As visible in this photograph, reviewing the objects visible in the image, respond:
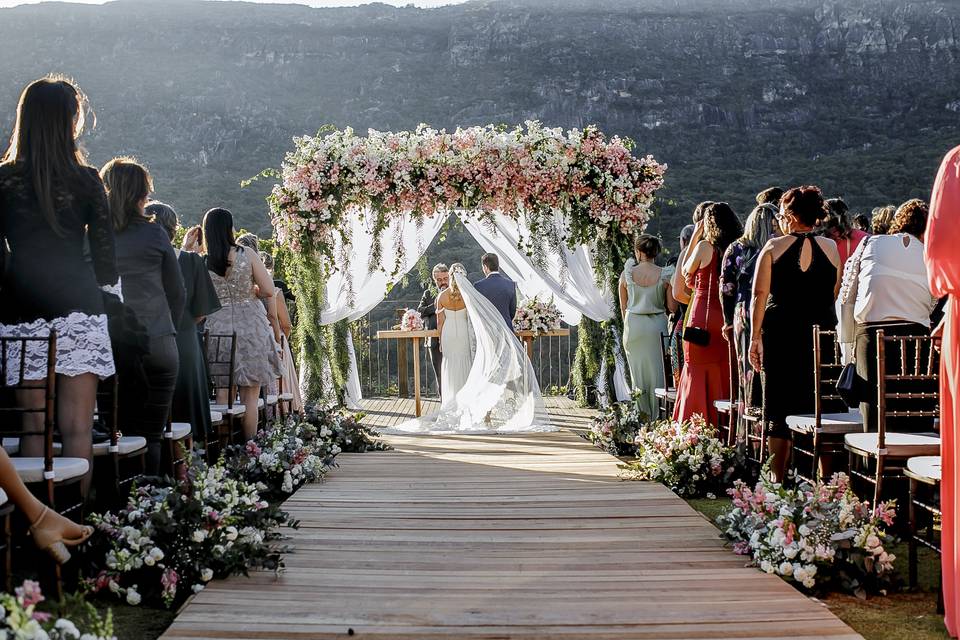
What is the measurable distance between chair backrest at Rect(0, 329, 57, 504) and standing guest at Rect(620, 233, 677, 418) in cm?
549

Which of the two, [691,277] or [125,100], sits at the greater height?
[125,100]

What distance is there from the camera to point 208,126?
3183 cm

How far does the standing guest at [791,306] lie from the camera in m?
4.75

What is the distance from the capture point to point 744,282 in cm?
516

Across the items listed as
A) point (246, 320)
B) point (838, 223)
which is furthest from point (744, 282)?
point (246, 320)

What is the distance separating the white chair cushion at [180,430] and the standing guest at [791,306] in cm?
→ 299

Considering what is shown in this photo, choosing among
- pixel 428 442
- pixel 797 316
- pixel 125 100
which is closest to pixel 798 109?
pixel 125 100

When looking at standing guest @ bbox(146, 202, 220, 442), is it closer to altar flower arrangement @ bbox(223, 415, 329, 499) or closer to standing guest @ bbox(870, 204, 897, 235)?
altar flower arrangement @ bbox(223, 415, 329, 499)

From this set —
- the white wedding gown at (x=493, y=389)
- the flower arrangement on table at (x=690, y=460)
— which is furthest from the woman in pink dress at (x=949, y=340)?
the white wedding gown at (x=493, y=389)

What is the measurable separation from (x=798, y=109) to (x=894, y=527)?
29801 mm

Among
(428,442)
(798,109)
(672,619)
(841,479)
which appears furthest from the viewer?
(798,109)

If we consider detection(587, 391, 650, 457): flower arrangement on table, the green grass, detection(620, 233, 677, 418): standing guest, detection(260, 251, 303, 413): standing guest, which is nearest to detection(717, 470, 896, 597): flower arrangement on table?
the green grass

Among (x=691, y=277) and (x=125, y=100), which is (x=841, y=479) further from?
(x=125, y=100)

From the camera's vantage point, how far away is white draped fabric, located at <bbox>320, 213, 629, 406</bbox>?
31.9ft
